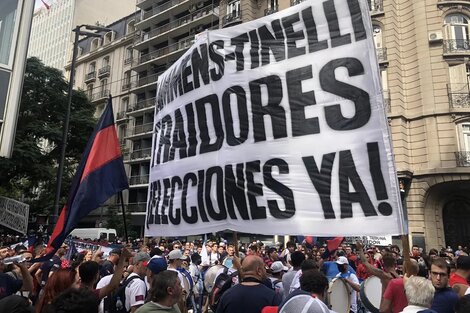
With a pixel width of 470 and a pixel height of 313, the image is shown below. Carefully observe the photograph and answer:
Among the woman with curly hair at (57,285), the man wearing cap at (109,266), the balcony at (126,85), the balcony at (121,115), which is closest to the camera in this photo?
the woman with curly hair at (57,285)

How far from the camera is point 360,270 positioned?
9148 mm

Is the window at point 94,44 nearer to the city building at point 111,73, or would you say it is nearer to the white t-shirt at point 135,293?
the city building at point 111,73

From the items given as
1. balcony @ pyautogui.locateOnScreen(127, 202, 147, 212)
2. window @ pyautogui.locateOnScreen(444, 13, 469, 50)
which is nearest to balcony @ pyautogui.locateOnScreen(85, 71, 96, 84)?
balcony @ pyautogui.locateOnScreen(127, 202, 147, 212)

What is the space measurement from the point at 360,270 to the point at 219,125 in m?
6.07

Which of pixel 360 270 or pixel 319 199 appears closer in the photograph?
pixel 319 199

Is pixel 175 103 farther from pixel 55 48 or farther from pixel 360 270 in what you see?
pixel 55 48

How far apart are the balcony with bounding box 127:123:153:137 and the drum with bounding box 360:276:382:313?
3499cm

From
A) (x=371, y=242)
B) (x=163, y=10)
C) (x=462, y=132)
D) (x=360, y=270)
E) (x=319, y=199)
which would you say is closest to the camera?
(x=319, y=199)

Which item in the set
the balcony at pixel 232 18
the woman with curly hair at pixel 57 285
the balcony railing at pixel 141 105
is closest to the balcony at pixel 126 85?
the balcony railing at pixel 141 105

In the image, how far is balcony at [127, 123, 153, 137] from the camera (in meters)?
40.1

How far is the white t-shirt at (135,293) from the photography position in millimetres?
4480

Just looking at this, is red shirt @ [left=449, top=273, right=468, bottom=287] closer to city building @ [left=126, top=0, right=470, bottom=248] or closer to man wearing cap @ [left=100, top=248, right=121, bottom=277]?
man wearing cap @ [left=100, top=248, right=121, bottom=277]

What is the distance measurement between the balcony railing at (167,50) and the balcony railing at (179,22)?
1725mm

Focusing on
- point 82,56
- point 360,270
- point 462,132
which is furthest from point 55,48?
point 360,270
